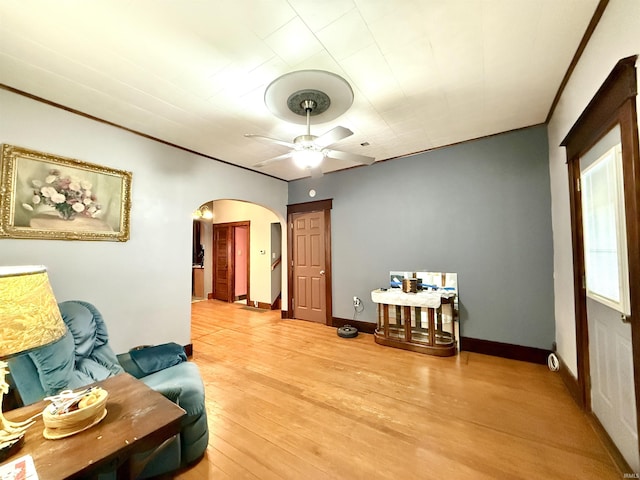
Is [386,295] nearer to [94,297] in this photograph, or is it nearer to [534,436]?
[534,436]

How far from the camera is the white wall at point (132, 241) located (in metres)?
2.46

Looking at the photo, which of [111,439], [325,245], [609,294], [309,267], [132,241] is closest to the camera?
[111,439]

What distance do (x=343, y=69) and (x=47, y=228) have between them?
10.2 feet

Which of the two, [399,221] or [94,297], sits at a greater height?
[399,221]

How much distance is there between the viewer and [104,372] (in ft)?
6.12

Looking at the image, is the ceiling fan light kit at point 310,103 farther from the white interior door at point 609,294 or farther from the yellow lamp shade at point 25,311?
the white interior door at point 609,294

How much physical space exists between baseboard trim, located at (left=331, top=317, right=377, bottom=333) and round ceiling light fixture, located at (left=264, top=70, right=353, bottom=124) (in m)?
3.25

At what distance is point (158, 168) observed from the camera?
11.1ft

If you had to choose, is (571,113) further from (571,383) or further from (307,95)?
(571,383)

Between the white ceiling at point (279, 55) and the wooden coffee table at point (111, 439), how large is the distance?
2.25 metres

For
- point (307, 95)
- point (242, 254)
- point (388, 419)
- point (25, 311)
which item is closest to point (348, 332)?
point (388, 419)

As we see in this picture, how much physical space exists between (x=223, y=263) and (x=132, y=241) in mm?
4456

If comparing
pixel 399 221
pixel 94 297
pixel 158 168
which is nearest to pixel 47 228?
pixel 94 297

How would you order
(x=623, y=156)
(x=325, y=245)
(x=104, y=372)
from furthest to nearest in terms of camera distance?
(x=325, y=245)
(x=104, y=372)
(x=623, y=156)
